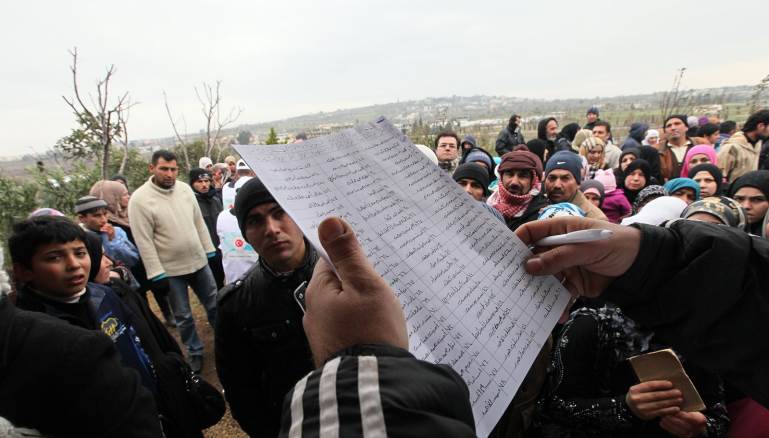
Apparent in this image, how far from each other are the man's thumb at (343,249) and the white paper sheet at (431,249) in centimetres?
3

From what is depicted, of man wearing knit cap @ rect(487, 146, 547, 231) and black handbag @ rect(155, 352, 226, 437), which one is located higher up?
man wearing knit cap @ rect(487, 146, 547, 231)

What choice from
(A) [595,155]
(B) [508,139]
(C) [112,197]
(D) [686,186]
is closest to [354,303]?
(D) [686,186]

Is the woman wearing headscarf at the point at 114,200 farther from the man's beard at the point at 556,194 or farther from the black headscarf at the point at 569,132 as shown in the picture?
the black headscarf at the point at 569,132

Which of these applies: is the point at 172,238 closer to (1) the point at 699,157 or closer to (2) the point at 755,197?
(2) the point at 755,197

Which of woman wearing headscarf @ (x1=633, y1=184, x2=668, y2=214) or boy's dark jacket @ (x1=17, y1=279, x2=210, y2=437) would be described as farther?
woman wearing headscarf @ (x1=633, y1=184, x2=668, y2=214)

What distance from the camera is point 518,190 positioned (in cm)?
343

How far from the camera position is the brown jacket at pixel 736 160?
507 cm

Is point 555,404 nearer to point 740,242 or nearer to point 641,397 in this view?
point 641,397

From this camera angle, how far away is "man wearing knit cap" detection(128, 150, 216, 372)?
355 cm

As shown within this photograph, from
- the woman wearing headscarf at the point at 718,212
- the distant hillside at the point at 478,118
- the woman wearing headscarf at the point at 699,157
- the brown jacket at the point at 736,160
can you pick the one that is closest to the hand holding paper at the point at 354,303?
the distant hillside at the point at 478,118

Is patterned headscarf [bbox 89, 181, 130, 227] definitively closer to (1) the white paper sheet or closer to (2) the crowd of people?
(2) the crowd of people

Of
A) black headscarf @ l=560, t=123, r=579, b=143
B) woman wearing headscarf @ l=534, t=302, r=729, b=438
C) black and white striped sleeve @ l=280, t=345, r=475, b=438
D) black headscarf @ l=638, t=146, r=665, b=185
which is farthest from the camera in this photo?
black headscarf @ l=560, t=123, r=579, b=143

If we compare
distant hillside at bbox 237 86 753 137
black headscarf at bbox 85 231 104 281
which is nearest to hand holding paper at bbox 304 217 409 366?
black headscarf at bbox 85 231 104 281

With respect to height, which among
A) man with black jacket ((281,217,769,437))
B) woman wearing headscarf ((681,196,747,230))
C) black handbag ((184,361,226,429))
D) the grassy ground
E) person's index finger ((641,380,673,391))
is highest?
man with black jacket ((281,217,769,437))
